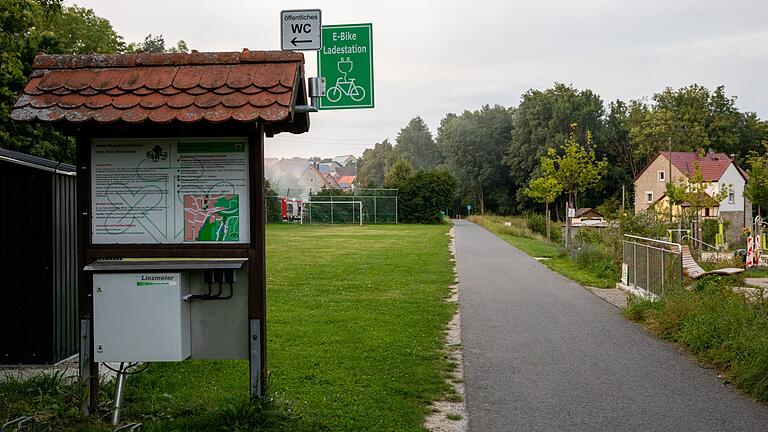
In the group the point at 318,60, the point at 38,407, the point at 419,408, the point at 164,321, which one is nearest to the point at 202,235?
the point at 164,321

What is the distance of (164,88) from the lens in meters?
6.11

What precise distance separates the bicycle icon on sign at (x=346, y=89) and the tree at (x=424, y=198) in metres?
55.8

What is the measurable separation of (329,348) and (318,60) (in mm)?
4298

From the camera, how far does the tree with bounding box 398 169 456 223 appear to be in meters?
67.2

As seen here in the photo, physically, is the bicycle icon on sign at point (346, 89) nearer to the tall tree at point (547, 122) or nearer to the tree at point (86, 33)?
the tree at point (86, 33)

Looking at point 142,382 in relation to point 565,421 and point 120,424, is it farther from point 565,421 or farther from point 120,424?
point 565,421

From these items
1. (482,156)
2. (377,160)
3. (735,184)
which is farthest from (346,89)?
(377,160)

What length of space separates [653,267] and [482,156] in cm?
8105

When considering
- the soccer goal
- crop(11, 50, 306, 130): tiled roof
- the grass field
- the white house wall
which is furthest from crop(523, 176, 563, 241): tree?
the white house wall

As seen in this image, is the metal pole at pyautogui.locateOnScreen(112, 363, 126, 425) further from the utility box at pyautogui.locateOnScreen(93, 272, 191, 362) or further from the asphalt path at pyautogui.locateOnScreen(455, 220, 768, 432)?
the asphalt path at pyautogui.locateOnScreen(455, 220, 768, 432)

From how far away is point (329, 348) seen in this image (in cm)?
972

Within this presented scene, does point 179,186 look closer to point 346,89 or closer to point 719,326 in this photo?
point 346,89

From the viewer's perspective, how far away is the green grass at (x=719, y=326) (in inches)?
302

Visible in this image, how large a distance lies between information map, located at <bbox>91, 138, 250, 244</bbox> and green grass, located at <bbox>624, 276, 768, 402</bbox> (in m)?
5.06
